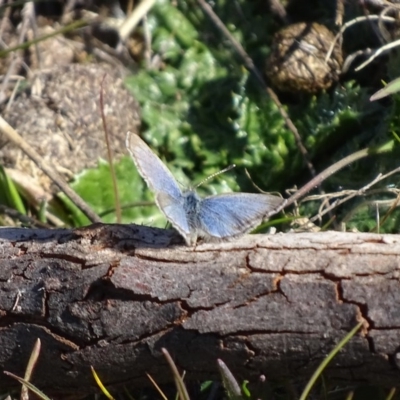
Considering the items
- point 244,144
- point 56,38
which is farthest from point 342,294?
point 56,38

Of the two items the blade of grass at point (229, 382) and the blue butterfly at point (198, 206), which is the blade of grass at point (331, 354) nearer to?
the blade of grass at point (229, 382)

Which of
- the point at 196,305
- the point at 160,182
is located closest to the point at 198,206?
the point at 160,182

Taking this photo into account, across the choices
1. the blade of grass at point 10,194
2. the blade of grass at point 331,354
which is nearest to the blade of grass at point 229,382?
the blade of grass at point 331,354

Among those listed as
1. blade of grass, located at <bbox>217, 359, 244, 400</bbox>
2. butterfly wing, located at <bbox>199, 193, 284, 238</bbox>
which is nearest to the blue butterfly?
butterfly wing, located at <bbox>199, 193, 284, 238</bbox>

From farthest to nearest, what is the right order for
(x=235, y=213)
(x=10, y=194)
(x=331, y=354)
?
1. (x=10, y=194)
2. (x=235, y=213)
3. (x=331, y=354)

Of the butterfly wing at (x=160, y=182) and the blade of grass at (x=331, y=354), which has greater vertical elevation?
the butterfly wing at (x=160, y=182)

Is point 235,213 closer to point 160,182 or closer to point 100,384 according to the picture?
point 160,182

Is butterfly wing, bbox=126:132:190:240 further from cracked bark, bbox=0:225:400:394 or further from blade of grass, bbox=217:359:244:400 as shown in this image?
blade of grass, bbox=217:359:244:400
